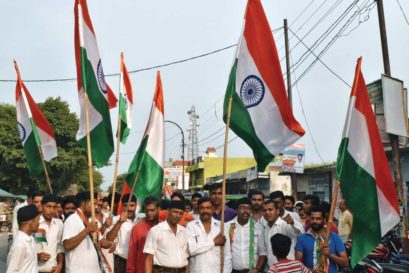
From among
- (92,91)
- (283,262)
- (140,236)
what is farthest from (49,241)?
(283,262)

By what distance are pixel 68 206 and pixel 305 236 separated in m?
3.45

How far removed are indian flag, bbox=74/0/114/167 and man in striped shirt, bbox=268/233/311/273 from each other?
91.8 inches

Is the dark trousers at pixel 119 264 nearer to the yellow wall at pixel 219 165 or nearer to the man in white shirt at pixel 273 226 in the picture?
the man in white shirt at pixel 273 226

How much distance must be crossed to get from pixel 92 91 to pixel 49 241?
1.78 meters

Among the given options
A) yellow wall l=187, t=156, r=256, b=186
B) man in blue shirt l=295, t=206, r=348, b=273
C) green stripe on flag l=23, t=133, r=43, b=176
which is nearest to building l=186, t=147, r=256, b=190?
yellow wall l=187, t=156, r=256, b=186

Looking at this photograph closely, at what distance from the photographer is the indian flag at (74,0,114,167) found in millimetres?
6105

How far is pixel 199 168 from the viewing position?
54.0 metres

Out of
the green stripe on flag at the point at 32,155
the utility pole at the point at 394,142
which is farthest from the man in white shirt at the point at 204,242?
the utility pole at the point at 394,142

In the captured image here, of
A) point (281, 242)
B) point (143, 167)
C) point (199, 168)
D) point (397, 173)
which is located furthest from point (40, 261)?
point (199, 168)

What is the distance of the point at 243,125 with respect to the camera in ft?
19.6

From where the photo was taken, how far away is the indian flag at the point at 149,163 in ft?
22.1

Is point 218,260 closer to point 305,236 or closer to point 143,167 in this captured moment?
point 305,236

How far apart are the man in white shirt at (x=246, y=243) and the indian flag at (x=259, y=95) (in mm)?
667

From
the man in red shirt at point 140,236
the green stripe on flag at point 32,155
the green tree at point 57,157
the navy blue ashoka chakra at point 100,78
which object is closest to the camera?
the navy blue ashoka chakra at point 100,78
